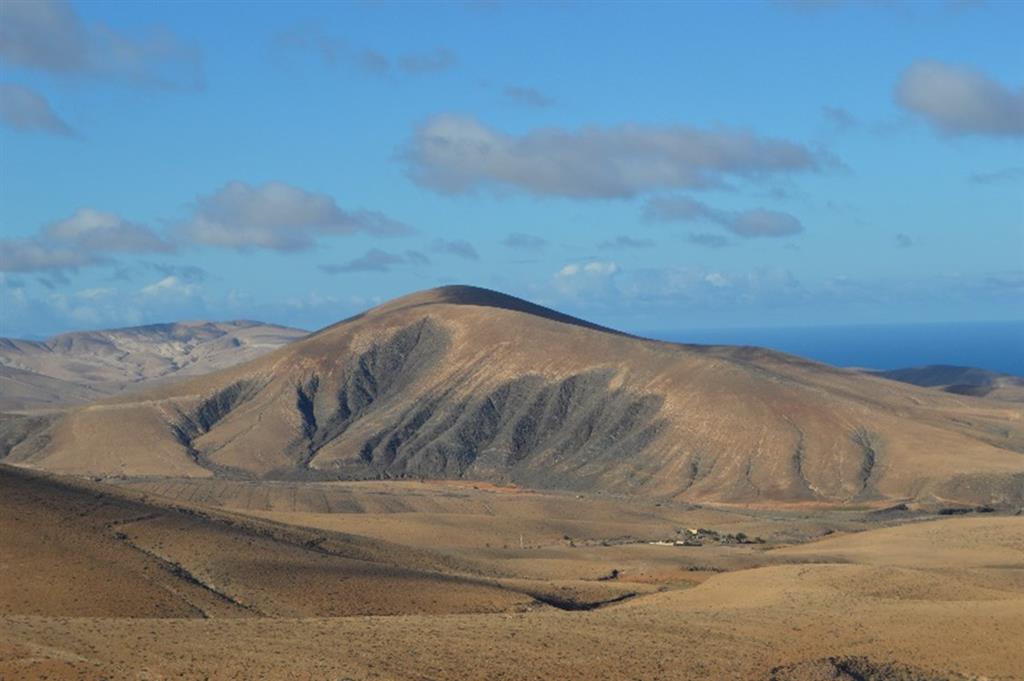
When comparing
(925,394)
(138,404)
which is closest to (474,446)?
(138,404)

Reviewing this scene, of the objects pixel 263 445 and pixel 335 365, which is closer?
pixel 263 445

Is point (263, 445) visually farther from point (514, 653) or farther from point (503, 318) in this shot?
point (514, 653)

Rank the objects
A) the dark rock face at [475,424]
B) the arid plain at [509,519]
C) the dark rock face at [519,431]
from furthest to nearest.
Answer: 1. the dark rock face at [475,424]
2. the dark rock face at [519,431]
3. the arid plain at [509,519]

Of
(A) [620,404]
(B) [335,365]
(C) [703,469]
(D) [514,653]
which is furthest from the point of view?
(B) [335,365]

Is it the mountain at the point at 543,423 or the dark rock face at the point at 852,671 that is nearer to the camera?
the dark rock face at the point at 852,671

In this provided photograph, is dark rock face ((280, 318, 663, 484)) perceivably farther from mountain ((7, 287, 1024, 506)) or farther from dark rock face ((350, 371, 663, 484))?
mountain ((7, 287, 1024, 506))

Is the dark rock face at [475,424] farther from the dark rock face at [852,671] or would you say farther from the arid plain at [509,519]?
the dark rock face at [852,671]

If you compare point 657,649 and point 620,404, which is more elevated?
point 620,404

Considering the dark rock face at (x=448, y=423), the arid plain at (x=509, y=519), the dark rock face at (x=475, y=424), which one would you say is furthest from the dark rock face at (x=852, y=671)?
the dark rock face at (x=475, y=424)
